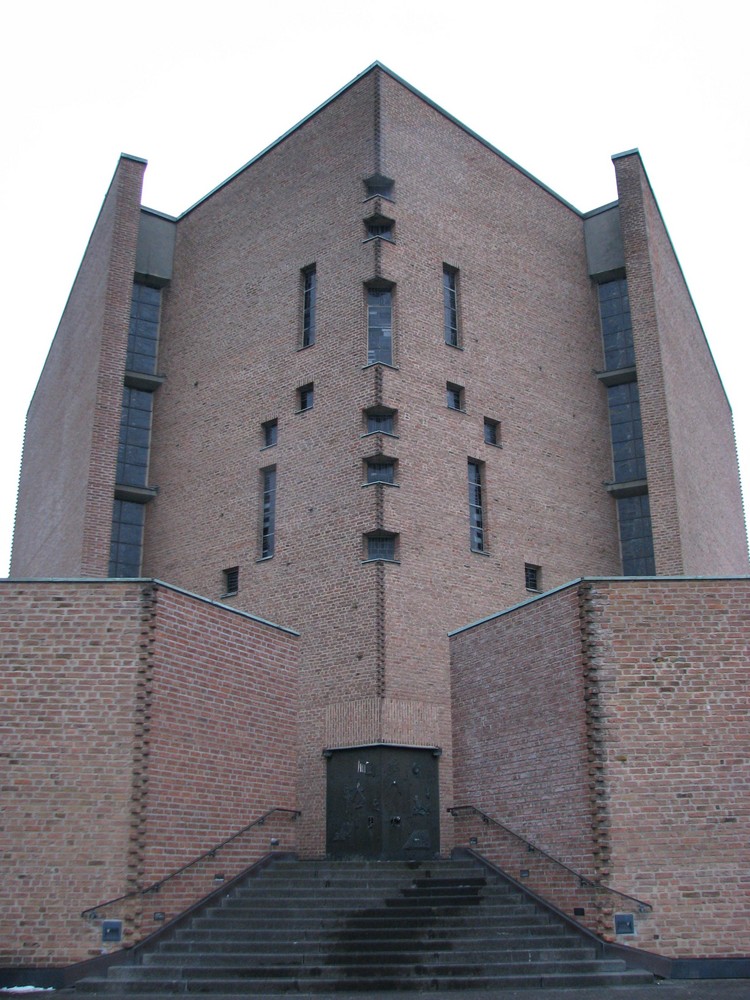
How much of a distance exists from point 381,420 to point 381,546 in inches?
111

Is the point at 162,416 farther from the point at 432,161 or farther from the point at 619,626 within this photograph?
the point at 619,626

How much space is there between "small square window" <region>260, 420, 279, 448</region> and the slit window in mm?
4579

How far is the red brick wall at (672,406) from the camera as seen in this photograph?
25031 mm

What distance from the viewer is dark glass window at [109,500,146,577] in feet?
88.5

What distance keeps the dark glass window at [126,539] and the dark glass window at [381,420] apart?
799cm

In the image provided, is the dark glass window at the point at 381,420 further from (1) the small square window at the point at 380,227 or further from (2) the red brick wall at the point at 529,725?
(2) the red brick wall at the point at 529,725

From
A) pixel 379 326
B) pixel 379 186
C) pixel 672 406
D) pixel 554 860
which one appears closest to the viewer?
pixel 554 860

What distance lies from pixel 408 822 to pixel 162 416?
13.3 metres

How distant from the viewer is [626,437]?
27594 millimetres

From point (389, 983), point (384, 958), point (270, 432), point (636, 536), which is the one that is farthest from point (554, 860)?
point (270, 432)

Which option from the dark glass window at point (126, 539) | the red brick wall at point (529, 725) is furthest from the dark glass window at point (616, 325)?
the dark glass window at point (126, 539)

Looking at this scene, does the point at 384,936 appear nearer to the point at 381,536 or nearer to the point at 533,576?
the point at 381,536

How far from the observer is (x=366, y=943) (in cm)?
1516

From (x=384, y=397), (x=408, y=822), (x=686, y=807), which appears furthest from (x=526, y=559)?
(x=686, y=807)
